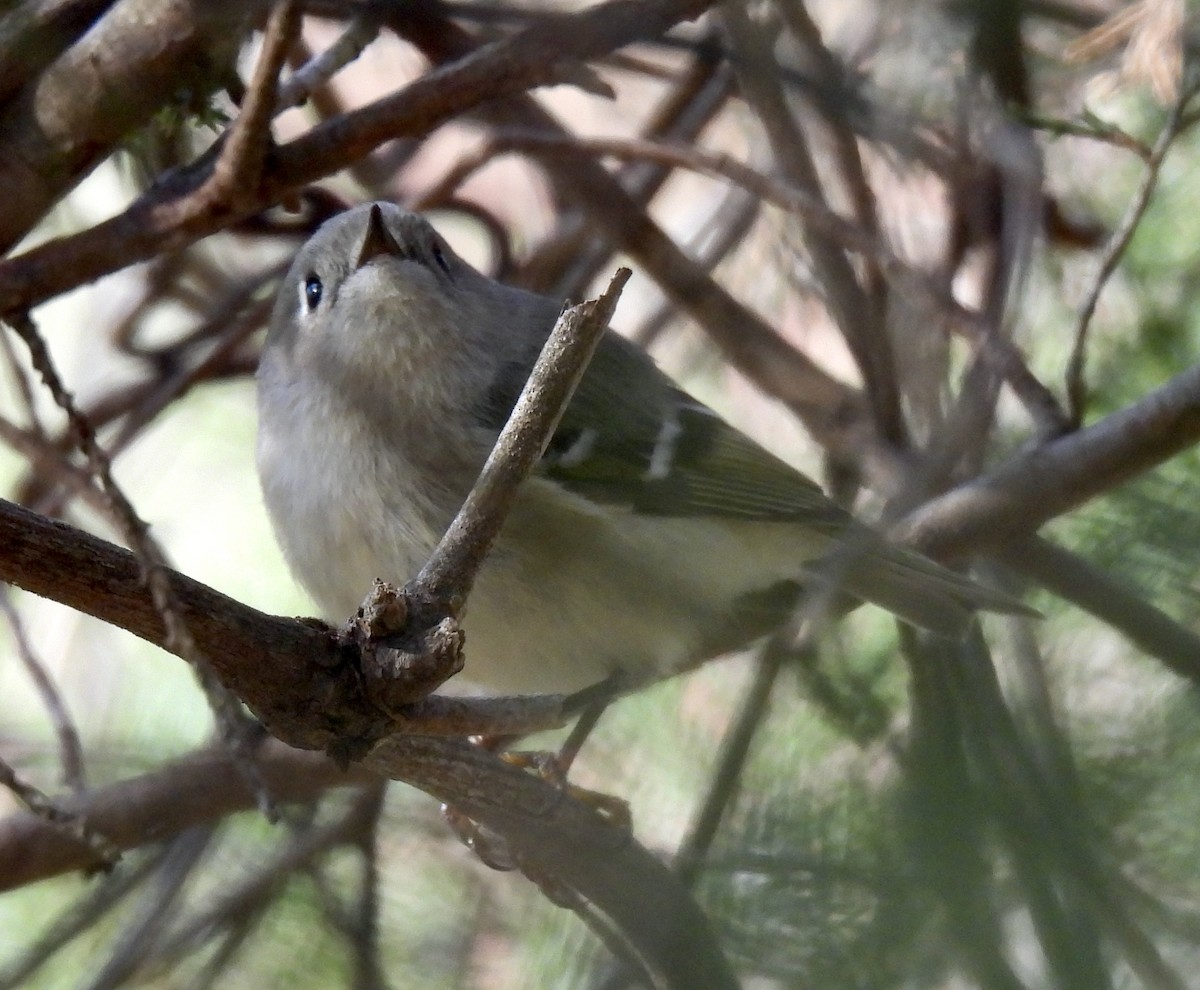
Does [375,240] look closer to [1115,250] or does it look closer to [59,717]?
[59,717]

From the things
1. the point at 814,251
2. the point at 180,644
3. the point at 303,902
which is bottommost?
the point at 180,644

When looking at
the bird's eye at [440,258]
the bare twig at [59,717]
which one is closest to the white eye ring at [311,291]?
the bird's eye at [440,258]

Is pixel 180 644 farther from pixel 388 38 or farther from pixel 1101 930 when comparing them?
pixel 388 38

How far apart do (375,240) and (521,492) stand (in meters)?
0.44

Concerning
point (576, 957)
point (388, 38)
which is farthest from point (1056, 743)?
point (388, 38)

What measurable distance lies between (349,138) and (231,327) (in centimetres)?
89

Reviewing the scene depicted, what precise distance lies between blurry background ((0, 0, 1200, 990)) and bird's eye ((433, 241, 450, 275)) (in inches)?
7.6

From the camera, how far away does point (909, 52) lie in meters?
1.30

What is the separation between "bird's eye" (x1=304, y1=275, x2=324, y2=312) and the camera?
6.25 ft

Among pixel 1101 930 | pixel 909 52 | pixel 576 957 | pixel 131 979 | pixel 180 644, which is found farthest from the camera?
pixel 131 979

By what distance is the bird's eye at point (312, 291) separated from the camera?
6.25 ft


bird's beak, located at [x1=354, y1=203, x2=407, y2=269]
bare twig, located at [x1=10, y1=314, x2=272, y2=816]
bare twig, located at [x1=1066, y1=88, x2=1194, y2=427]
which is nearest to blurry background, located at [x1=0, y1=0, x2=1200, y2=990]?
bare twig, located at [x1=1066, y1=88, x2=1194, y2=427]

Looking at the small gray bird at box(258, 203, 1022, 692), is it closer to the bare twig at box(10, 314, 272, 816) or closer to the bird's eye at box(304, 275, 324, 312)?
the bird's eye at box(304, 275, 324, 312)

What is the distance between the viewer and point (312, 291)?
6.29ft
